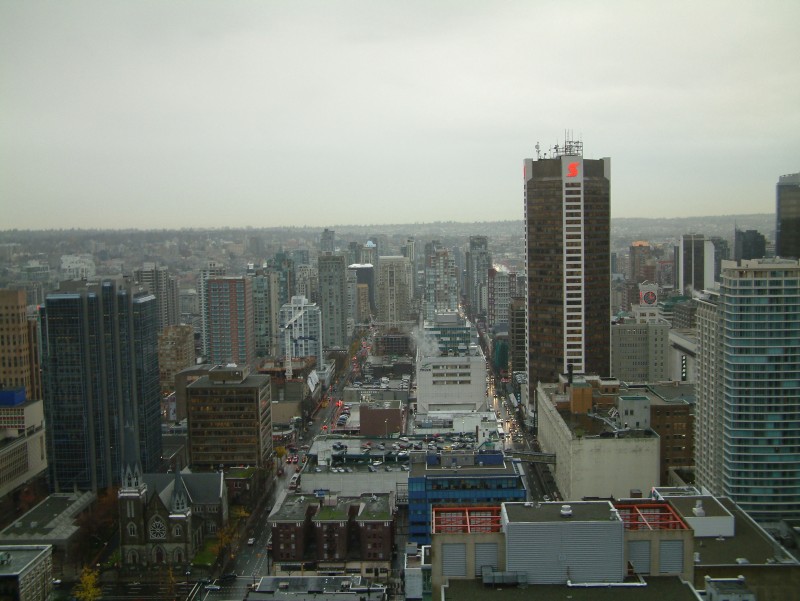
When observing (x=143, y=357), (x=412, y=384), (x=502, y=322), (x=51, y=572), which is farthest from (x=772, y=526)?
(x=502, y=322)

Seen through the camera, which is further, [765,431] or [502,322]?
[502,322]

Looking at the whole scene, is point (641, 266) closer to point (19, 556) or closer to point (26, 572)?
point (19, 556)

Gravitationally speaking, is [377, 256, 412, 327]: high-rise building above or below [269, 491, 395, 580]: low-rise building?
above

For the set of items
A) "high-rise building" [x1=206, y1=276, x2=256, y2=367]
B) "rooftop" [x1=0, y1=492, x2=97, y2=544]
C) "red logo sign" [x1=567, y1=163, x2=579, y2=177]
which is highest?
"red logo sign" [x1=567, y1=163, x2=579, y2=177]

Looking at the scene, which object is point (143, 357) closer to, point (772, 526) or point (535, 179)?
point (535, 179)

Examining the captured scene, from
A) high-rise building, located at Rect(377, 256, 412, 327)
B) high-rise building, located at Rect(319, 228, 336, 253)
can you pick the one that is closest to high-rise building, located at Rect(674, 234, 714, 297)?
high-rise building, located at Rect(377, 256, 412, 327)

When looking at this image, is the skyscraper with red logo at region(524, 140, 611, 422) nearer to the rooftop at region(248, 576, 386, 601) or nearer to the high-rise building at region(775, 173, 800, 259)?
the high-rise building at region(775, 173, 800, 259)

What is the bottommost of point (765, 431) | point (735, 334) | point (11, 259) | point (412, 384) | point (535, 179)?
point (412, 384)
